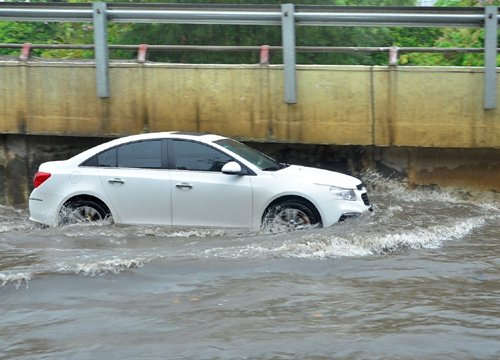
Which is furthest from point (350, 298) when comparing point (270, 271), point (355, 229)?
point (355, 229)

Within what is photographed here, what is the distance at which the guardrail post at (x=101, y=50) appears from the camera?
1166 centimetres

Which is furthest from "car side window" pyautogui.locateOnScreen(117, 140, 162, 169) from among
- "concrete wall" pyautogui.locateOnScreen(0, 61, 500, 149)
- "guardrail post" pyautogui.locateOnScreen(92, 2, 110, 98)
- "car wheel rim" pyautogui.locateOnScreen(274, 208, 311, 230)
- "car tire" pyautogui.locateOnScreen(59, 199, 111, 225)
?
"guardrail post" pyautogui.locateOnScreen(92, 2, 110, 98)

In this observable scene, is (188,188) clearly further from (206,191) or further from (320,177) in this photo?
(320,177)

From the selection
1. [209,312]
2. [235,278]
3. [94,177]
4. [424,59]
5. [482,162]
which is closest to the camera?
[209,312]

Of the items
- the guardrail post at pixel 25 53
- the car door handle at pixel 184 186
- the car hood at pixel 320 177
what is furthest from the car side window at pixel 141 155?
the guardrail post at pixel 25 53

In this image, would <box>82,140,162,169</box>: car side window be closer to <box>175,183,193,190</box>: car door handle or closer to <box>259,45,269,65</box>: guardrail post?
<box>175,183,193,190</box>: car door handle

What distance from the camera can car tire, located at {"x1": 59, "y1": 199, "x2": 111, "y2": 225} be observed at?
31.7ft

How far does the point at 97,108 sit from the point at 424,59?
626cm

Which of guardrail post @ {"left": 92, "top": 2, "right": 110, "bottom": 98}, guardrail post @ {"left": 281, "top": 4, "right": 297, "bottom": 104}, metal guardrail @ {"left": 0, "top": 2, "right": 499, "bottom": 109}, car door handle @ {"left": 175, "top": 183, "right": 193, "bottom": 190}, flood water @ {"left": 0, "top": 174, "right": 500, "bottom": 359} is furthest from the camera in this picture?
guardrail post @ {"left": 92, "top": 2, "right": 110, "bottom": 98}

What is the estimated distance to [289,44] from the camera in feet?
36.8

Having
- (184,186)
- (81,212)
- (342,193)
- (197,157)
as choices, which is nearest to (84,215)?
(81,212)

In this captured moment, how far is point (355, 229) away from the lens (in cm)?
891

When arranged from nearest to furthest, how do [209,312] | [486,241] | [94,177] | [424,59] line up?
1. [209,312]
2. [486,241]
3. [94,177]
4. [424,59]

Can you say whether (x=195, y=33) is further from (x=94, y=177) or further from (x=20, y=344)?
(x=20, y=344)
